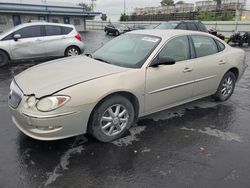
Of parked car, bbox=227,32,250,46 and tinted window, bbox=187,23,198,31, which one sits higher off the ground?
tinted window, bbox=187,23,198,31

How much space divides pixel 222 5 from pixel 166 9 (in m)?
14.7

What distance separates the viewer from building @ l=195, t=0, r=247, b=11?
4541 cm

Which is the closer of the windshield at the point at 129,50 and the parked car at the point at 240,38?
the windshield at the point at 129,50

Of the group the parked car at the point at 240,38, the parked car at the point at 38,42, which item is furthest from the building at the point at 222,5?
the parked car at the point at 38,42

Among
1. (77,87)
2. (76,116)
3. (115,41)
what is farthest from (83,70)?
(115,41)

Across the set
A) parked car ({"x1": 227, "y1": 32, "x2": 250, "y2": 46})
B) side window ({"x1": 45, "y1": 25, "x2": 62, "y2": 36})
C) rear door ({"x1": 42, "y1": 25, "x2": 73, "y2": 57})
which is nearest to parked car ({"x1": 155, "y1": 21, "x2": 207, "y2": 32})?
rear door ({"x1": 42, "y1": 25, "x2": 73, "y2": 57})

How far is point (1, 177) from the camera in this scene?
9.39ft

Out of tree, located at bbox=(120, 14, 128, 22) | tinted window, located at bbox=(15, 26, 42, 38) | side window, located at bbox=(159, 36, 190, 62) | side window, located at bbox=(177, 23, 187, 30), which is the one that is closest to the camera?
side window, located at bbox=(159, 36, 190, 62)

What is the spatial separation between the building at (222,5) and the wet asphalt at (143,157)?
155ft

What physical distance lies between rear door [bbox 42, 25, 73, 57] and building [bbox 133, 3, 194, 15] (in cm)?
4962

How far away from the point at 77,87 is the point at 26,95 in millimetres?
674

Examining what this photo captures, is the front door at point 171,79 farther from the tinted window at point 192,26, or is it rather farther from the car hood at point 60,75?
the tinted window at point 192,26

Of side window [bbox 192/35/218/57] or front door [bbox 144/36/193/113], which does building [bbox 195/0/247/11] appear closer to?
side window [bbox 192/35/218/57]

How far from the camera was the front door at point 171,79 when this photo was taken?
12.8ft
